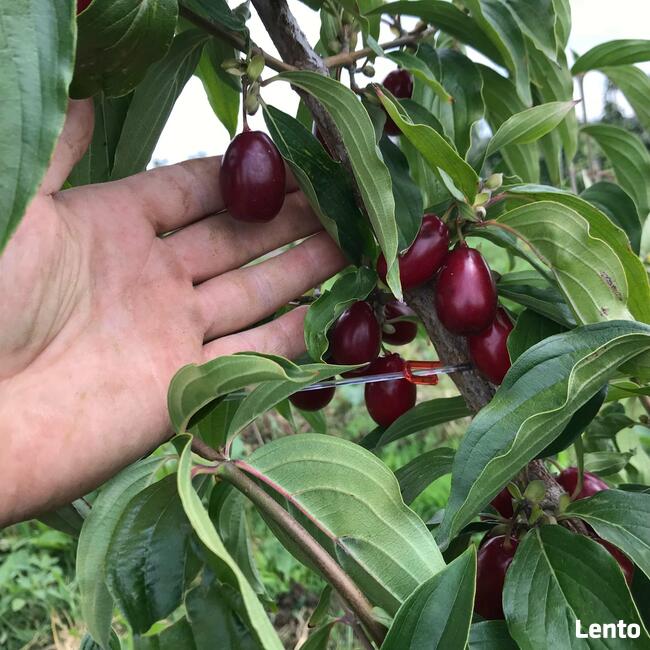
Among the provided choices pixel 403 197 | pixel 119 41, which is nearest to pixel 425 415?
pixel 403 197

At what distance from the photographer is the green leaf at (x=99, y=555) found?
2.01 feet

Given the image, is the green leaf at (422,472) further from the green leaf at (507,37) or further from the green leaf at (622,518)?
the green leaf at (507,37)

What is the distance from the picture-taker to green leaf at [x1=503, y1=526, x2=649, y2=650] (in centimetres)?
61

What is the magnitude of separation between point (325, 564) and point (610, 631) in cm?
24

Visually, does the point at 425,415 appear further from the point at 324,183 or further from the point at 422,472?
the point at 324,183

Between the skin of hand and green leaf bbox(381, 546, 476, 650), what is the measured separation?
0.36 metres

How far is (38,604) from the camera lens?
79.4 inches

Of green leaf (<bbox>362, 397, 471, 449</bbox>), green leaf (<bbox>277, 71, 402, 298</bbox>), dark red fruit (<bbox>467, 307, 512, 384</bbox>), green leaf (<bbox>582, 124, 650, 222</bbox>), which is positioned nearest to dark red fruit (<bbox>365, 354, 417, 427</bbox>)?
green leaf (<bbox>362, 397, 471, 449</bbox>)

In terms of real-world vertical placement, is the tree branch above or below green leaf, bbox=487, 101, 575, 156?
below

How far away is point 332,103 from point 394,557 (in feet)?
1.29

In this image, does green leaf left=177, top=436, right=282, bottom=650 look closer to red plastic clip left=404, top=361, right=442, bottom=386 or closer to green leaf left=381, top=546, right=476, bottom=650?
green leaf left=381, top=546, right=476, bottom=650

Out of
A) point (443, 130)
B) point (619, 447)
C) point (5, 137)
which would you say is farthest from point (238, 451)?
point (5, 137)

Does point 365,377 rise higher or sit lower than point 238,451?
higher

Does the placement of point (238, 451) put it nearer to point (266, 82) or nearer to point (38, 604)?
point (38, 604)
